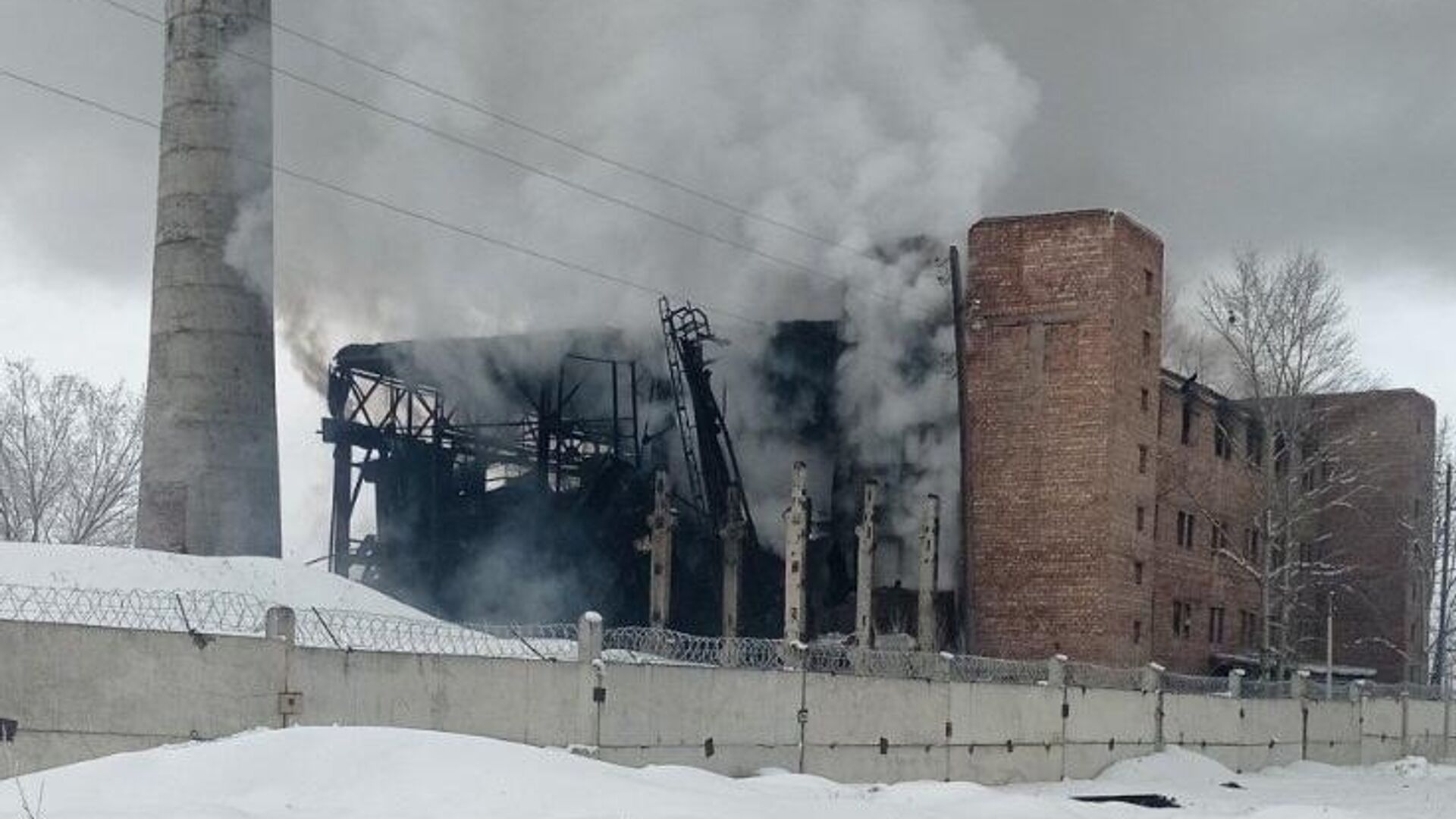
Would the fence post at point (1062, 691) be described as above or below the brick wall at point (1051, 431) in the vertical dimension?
below

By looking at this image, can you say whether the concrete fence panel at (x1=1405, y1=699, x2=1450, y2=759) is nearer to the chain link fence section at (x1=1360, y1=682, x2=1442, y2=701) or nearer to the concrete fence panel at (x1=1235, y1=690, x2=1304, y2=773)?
the chain link fence section at (x1=1360, y1=682, x2=1442, y2=701)

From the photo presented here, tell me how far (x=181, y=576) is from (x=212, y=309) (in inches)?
377

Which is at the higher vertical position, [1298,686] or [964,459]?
[964,459]

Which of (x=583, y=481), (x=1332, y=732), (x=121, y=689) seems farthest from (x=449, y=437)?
(x=121, y=689)

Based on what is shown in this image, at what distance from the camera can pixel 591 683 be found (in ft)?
57.3

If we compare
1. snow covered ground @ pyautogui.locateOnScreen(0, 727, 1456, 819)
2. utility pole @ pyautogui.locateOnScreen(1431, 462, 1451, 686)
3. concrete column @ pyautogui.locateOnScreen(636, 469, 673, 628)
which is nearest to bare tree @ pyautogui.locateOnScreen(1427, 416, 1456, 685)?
utility pole @ pyautogui.locateOnScreen(1431, 462, 1451, 686)

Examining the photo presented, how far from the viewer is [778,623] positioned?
38375 millimetres

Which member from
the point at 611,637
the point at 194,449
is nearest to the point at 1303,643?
the point at 194,449

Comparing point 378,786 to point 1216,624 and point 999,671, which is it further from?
point 1216,624

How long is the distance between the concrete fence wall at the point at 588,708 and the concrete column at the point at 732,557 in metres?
7.95

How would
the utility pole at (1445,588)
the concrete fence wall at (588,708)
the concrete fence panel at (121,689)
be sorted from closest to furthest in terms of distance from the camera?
the concrete fence panel at (121,689) < the concrete fence wall at (588,708) < the utility pole at (1445,588)

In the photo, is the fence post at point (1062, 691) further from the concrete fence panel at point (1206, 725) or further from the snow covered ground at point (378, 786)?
the snow covered ground at point (378, 786)

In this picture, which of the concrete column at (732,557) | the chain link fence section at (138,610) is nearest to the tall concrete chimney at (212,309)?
the concrete column at (732,557)

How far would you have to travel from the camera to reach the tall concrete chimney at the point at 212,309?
110ft
